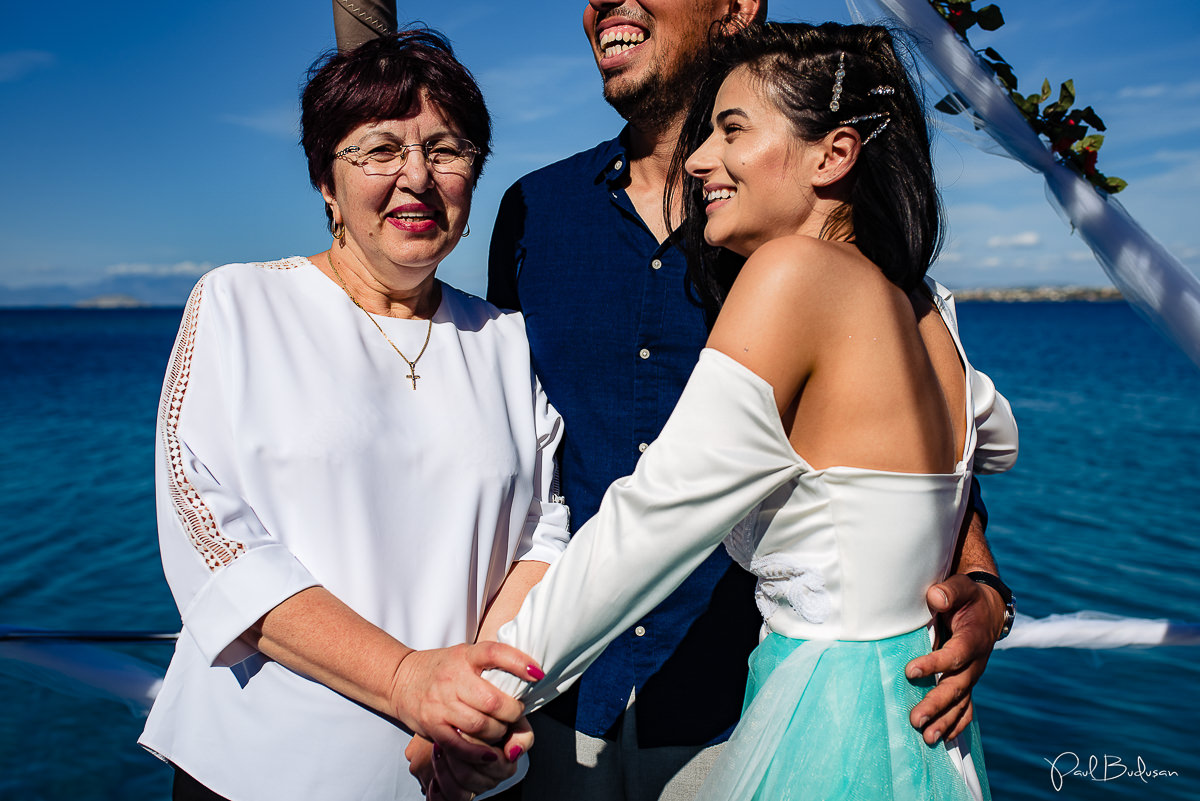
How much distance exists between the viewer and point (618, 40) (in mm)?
2111

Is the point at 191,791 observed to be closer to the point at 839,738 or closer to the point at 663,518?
the point at 663,518

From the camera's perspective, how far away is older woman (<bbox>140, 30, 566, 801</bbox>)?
4.85ft

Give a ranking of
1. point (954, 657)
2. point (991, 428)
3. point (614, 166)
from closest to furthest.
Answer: point (954, 657) → point (991, 428) → point (614, 166)

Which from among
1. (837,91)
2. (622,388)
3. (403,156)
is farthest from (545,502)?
(837,91)

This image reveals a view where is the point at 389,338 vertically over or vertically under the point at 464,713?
over

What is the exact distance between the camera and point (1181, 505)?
1146cm

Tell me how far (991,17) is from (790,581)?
5.50 feet

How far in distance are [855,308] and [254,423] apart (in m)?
1.06

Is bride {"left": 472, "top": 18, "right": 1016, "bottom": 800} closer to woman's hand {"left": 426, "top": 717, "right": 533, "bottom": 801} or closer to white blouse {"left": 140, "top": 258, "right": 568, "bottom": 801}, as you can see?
woman's hand {"left": 426, "top": 717, "right": 533, "bottom": 801}

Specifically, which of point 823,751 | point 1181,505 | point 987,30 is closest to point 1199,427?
point 1181,505
